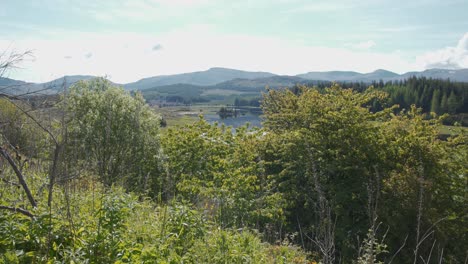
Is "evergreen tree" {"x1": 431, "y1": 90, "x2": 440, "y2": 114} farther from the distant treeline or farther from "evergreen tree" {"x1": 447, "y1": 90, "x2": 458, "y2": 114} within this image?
"evergreen tree" {"x1": 447, "y1": 90, "x2": 458, "y2": 114}

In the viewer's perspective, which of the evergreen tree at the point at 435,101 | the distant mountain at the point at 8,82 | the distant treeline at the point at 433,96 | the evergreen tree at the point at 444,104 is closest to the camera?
the distant mountain at the point at 8,82

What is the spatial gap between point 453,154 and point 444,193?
2578 millimetres

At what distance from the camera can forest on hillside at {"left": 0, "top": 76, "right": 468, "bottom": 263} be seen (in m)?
4.53

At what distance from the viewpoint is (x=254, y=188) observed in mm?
12914

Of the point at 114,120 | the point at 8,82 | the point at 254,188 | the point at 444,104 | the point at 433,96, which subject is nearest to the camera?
the point at 8,82

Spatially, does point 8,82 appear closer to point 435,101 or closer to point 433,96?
point 435,101

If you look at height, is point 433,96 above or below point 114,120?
below

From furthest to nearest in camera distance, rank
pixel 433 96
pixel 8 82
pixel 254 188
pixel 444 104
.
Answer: pixel 433 96 < pixel 444 104 < pixel 254 188 < pixel 8 82

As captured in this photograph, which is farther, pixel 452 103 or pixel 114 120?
pixel 452 103

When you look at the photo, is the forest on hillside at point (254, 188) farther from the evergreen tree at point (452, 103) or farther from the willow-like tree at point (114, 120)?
the evergreen tree at point (452, 103)

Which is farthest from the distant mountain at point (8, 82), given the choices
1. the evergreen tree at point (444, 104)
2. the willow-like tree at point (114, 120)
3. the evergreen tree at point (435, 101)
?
the evergreen tree at point (435, 101)

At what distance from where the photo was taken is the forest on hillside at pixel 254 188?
4.53m

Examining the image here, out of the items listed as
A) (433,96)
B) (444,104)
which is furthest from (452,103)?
(433,96)

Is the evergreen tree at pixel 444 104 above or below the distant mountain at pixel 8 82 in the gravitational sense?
below
